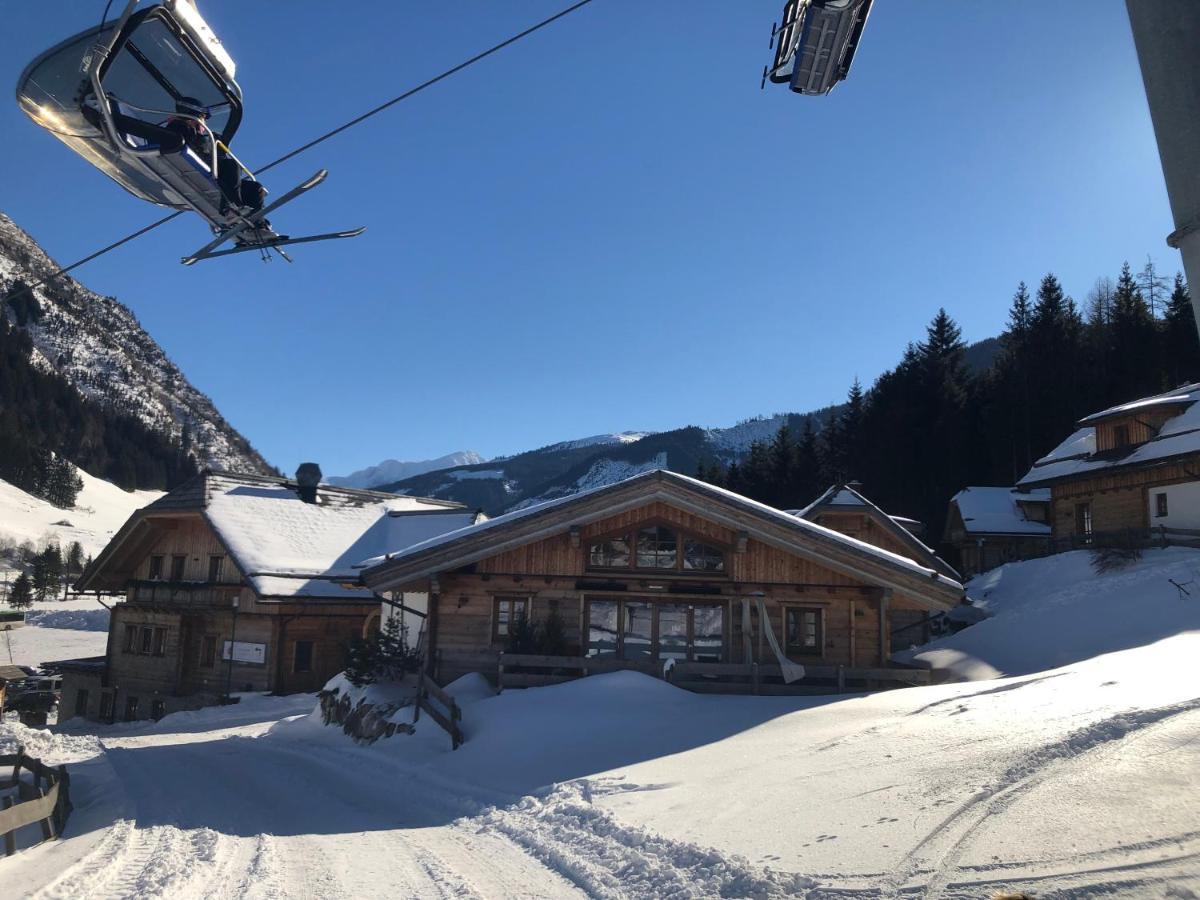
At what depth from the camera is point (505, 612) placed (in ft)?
62.5

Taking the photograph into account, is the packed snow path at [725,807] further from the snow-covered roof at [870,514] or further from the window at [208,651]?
the snow-covered roof at [870,514]

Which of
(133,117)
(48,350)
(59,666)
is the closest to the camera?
(133,117)

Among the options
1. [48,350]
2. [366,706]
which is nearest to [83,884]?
[366,706]

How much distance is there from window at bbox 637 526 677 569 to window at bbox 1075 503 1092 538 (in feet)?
91.0

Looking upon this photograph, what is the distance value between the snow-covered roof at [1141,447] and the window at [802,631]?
20651 mm

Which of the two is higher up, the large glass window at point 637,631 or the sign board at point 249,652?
the large glass window at point 637,631

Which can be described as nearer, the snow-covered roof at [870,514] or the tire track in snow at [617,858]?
the tire track in snow at [617,858]

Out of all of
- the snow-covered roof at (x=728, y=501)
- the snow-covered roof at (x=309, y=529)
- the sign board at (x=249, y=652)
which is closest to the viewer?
the snow-covered roof at (x=728, y=501)

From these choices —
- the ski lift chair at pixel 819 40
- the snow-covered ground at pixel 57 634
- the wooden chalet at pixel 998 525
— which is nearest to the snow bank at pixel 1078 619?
the wooden chalet at pixel 998 525

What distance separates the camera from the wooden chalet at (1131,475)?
102 ft

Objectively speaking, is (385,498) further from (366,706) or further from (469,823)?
(469,823)

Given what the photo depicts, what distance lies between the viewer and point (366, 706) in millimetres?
18031

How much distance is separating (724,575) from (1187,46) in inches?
635

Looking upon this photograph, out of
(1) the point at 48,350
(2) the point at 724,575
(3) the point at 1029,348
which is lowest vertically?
(2) the point at 724,575
